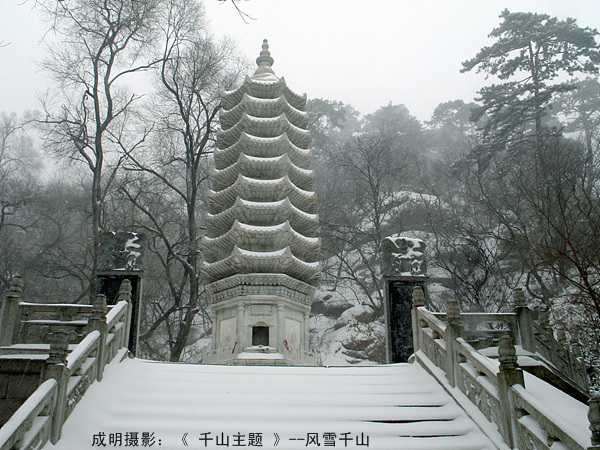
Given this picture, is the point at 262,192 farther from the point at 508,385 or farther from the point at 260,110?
the point at 508,385

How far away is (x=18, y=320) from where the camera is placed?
8398 millimetres

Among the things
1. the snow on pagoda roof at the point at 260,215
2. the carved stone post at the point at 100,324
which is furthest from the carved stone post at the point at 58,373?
the snow on pagoda roof at the point at 260,215

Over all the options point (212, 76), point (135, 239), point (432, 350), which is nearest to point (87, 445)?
point (432, 350)

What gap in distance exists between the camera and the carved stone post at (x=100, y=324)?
22.3ft

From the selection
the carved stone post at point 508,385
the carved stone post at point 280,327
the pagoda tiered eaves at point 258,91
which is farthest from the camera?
the pagoda tiered eaves at point 258,91

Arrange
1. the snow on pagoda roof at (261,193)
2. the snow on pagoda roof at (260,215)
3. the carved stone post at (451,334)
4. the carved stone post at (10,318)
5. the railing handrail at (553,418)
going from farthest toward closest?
1. the snow on pagoda roof at (261,193)
2. the snow on pagoda roof at (260,215)
3. the carved stone post at (10,318)
4. the carved stone post at (451,334)
5. the railing handrail at (553,418)

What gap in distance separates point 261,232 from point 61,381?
34.9 feet

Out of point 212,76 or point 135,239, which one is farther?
point 212,76

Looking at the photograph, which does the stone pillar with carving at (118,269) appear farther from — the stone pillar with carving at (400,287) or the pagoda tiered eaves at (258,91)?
the pagoda tiered eaves at (258,91)

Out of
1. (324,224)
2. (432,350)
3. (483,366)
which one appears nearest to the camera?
(483,366)

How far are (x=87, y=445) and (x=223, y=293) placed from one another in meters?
10.6

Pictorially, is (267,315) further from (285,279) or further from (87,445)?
(87,445)

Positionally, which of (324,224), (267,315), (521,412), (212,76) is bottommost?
(521,412)

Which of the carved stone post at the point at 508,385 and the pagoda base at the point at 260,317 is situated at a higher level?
the pagoda base at the point at 260,317
